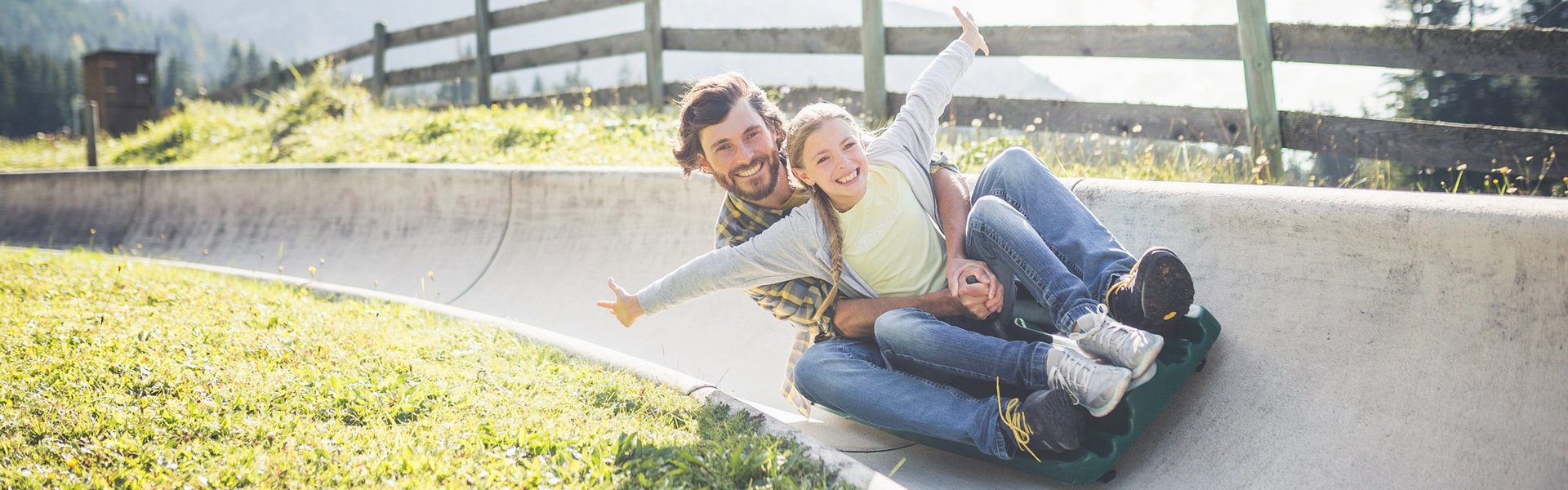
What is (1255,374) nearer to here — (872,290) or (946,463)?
(946,463)

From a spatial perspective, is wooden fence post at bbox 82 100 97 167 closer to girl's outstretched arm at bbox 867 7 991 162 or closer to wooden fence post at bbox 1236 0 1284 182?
girl's outstretched arm at bbox 867 7 991 162

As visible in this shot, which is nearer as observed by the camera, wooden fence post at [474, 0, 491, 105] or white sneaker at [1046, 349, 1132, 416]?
white sneaker at [1046, 349, 1132, 416]

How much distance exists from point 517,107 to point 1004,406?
842 centimetres

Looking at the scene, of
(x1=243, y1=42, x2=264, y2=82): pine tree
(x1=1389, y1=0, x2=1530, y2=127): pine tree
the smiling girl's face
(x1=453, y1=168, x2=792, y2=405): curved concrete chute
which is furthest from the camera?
(x1=243, y1=42, x2=264, y2=82): pine tree

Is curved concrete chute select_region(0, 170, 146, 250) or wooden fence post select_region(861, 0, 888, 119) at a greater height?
wooden fence post select_region(861, 0, 888, 119)

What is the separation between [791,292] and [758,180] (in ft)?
1.24

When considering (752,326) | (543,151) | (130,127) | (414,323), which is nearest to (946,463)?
(752,326)

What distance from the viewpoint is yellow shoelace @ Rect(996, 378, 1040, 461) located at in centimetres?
257

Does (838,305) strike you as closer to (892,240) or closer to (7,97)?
(892,240)

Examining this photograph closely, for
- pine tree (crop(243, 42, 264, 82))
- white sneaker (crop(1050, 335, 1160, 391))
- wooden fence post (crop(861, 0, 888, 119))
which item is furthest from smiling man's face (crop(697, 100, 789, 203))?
pine tree (crop(243, 42, 264, 82))

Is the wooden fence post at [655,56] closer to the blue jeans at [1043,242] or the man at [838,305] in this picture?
the man at [838,305]

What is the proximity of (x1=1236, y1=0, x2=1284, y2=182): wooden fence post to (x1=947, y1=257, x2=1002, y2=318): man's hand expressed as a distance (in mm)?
2865

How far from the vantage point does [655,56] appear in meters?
9.00

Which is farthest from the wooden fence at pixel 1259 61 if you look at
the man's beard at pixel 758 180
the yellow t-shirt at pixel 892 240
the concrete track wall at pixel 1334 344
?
the man's beard at pixel 758 180
